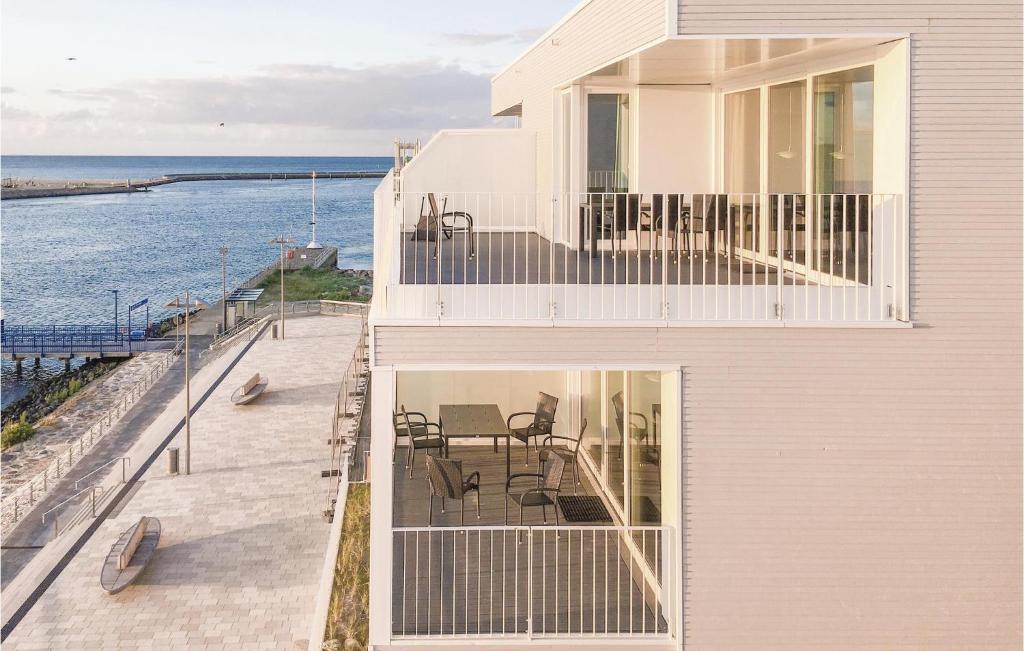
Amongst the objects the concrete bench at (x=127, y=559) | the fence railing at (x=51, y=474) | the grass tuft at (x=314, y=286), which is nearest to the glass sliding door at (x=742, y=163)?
the concrete bench at (x=127, y=559)

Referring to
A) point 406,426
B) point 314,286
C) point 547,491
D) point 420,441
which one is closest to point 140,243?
point 314,286

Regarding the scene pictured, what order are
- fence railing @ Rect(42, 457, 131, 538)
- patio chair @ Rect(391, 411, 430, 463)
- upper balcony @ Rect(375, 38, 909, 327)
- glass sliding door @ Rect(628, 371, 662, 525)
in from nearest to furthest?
upper balcony @ Rect(375, 38, 909, 327) → glass sliding door @ Rect(628, 371, 662, 525) → patio chair @ Rect(391, 411, 430, 463) → fence railing @ Rect(42, 457, 131, 538)

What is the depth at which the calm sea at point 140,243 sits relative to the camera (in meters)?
69.6

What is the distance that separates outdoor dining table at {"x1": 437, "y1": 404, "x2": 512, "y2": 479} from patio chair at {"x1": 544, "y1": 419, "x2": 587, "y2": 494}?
599 mm

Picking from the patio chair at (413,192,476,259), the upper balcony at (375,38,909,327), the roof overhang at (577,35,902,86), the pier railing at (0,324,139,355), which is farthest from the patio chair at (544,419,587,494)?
the pier railing at (0,324,139,355)

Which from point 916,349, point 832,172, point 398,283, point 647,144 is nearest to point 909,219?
point 916,349

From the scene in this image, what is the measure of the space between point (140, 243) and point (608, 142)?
327ft

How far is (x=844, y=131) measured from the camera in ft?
27.2

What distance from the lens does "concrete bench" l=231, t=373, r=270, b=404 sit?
2267 centimetres

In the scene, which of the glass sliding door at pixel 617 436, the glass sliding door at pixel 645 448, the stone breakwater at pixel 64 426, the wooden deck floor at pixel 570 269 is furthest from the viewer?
the stone breakwater at pixel 64 426

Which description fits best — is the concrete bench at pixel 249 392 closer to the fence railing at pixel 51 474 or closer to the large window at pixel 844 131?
the fence railing at pixel 51 474

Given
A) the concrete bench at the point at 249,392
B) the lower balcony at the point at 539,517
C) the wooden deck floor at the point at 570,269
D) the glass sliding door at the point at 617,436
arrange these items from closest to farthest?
1. the lower balcony at the point at 539,517
2. the wooden deck floor at the point at 570,269
3. the glass sliding door at the point at 617,436
4. the concrete bench at the point at 249,392

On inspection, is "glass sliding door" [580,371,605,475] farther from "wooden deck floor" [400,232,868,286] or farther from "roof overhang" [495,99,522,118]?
"roof overhang" [495,99,522,118]

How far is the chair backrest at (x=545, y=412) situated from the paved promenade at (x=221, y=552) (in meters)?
3.80
